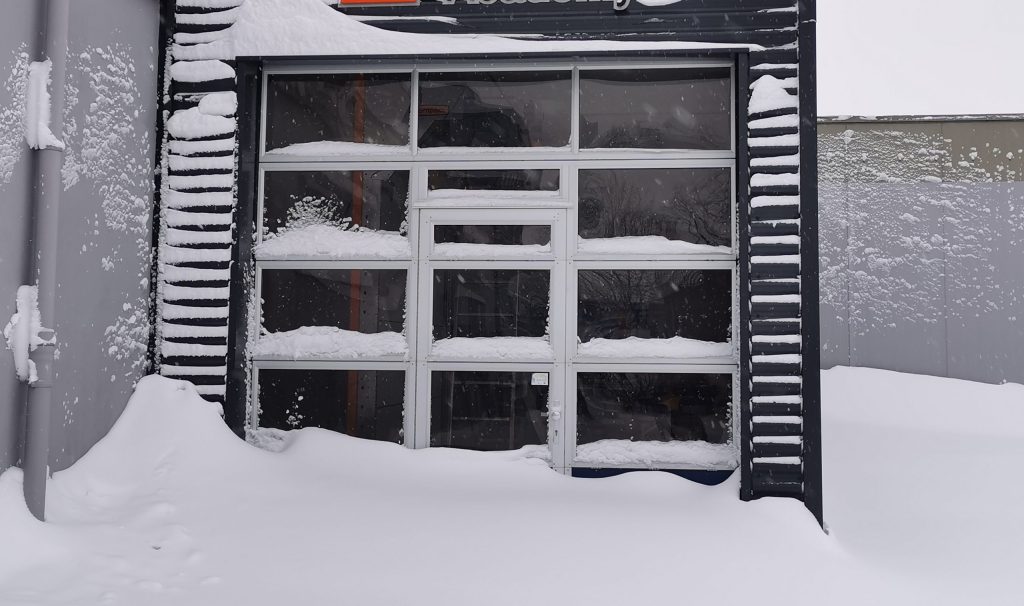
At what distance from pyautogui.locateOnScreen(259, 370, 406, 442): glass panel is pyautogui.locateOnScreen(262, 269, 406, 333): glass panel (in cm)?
32

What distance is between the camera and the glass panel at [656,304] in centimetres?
480

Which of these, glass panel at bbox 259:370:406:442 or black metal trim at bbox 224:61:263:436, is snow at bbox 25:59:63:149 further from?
glass panel at bbox 259:370:406:442

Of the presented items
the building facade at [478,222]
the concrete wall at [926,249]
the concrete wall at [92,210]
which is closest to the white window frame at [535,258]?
the building facade at [478,222]

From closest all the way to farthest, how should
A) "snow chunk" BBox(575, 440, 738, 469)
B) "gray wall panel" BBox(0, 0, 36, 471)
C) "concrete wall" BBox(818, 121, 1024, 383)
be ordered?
"gray wall panel" BBox(0, 0, 36, 471), "snow chunk" BBox(575, 440, 738, 469), "concrete wall" BBox(818, 121, 1024, 383)

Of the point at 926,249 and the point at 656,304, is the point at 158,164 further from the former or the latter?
the point at 926,249

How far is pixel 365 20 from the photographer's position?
4.87m

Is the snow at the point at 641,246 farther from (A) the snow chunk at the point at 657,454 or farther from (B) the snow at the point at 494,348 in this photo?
(A) the snow chunk at the point at 657,454

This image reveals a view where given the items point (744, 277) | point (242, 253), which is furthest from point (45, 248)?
point (744, 277)

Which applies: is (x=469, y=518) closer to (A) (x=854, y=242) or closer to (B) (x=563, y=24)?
(B) (x=563, y=24)

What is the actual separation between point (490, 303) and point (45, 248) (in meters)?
2.47

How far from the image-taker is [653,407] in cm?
478

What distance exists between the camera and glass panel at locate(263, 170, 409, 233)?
4980 millimetres

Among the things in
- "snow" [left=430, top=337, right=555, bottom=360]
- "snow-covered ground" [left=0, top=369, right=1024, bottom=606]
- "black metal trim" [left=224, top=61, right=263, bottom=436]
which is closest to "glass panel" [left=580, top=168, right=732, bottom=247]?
"snow" [left=430, top=337, right=555, bottom=360]

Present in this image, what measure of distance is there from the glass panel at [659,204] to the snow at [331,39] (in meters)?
0.81
